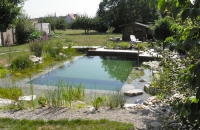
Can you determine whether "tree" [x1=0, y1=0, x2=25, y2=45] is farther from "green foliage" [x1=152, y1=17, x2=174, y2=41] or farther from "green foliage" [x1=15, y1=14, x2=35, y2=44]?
"green foliage" [x1=152, y1=17, x2=174, y2=41]

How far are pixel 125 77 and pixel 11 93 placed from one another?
4397 mm

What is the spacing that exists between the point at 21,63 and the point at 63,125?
6.02m

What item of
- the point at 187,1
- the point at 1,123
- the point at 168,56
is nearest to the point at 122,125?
the point at 168,56

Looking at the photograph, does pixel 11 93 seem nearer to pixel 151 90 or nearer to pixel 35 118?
pixel 35 118

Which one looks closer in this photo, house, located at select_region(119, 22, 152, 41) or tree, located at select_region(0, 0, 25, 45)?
tree, located at select_region(0, 0, 25, 45)

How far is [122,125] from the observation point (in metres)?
3.50

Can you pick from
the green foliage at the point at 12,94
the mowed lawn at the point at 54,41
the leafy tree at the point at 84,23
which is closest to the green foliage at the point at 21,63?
the mowed lawn at the point at 54,41

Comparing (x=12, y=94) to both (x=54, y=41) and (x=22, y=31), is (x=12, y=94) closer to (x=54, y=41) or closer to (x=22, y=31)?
(x=54, y=41)

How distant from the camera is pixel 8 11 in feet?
37.9

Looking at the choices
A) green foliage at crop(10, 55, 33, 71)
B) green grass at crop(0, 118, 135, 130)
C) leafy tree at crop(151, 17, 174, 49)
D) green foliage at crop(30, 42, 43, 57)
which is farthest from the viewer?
leafy tree at crop(151, 17, 174, 49)

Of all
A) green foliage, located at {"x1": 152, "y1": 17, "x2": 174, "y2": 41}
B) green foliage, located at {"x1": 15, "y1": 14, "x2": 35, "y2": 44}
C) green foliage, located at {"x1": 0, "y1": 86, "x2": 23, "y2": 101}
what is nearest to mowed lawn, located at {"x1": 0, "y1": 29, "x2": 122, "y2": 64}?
green foliage, located at {"x1": 15, "y1": 14, "x2": 35, "y2": 44}

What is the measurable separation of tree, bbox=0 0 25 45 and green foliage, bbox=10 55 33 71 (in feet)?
12.1

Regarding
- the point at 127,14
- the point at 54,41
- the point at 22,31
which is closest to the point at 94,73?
the point at 54,41

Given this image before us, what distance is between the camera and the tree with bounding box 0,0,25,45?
11435 mm
